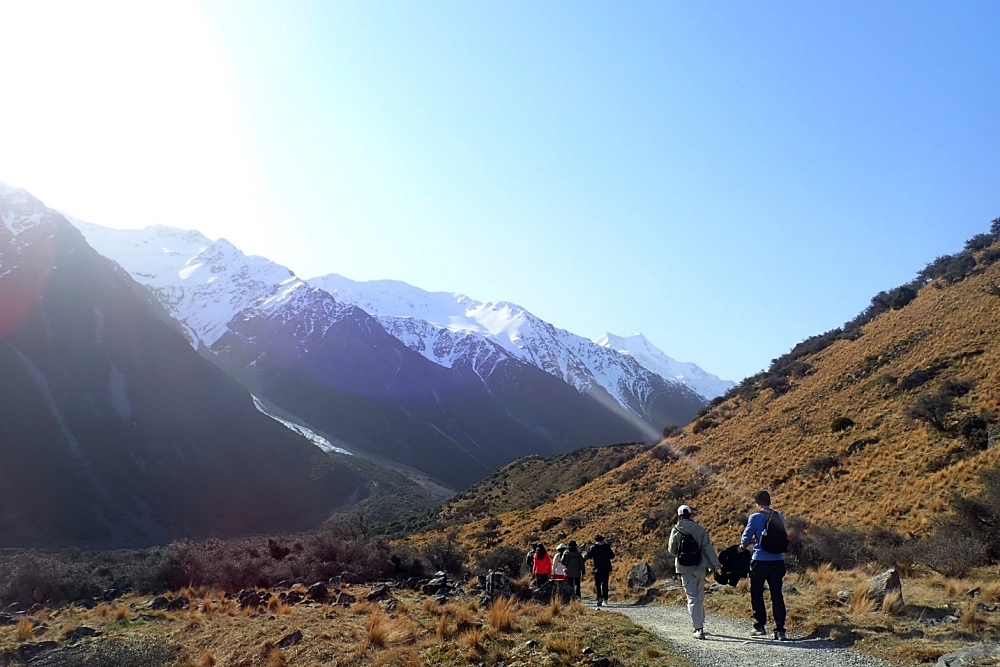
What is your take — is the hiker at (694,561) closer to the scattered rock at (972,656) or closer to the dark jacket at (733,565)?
the dark jacket at (733,565)

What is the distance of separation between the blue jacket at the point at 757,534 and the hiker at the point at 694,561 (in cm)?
55

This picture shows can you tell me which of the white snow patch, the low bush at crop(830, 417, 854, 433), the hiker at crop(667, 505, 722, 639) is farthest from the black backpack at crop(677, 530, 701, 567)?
the white snow patch

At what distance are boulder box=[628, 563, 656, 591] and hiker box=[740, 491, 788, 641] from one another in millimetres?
8021

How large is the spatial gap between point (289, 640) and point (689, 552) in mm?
6764

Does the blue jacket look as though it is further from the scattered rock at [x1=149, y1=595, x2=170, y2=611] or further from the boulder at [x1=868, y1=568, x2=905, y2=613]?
the scattered rock at [x1=149, y1=595, x2=170, y2=611]

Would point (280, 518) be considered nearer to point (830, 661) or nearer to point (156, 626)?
point (156, 626)

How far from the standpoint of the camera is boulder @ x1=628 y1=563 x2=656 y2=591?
16.3 metres

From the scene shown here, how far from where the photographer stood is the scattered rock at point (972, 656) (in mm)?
6125

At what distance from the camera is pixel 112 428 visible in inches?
3642

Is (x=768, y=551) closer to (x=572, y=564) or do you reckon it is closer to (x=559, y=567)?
(x=572, y=564)

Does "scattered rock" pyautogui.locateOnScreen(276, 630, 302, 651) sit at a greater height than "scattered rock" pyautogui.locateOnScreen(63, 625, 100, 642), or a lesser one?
greater

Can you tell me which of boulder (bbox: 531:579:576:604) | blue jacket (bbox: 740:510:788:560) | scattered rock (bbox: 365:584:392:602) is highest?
blue jacket (bbox: 740:510:788:560)

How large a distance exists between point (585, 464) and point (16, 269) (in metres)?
102

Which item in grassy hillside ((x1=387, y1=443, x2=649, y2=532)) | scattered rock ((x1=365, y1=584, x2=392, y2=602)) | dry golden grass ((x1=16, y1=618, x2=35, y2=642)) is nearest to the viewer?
dry golden grass ((x1=16, y1=618, x2=35, y2=642))
